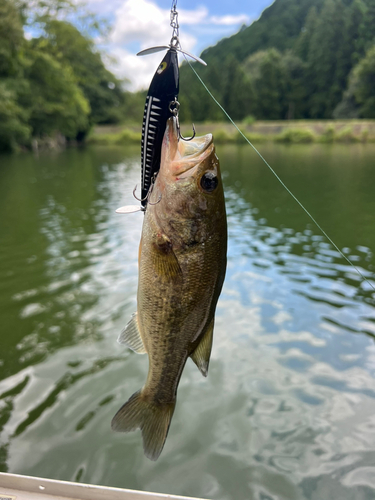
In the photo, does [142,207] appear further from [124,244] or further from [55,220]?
[55,220]

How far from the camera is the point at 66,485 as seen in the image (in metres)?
1.93

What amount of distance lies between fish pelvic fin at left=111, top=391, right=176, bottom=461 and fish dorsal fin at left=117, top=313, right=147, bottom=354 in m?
0.25

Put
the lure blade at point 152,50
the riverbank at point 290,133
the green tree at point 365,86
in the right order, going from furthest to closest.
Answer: the green tree at point 365,86
the riverbank at point 290,133
the lure blade at point 152,50

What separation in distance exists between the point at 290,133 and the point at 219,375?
56.9m

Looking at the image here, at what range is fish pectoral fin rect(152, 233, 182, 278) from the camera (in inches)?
71.1

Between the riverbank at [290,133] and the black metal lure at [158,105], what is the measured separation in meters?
49.9

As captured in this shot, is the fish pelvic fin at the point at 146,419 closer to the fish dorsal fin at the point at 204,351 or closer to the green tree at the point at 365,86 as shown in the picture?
the fish dorsal fin at the point at 204,351

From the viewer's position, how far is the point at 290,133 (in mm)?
56500

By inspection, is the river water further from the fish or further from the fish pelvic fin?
the fish

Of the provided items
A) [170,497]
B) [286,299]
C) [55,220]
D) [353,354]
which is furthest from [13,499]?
[55,220]

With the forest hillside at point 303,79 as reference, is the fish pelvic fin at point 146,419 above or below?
below

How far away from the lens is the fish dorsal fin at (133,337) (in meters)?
2.11

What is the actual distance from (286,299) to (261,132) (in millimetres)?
58067

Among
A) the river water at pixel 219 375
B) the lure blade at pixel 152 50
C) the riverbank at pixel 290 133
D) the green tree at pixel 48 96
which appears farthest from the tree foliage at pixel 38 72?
the lure blade at pixel 152 50
